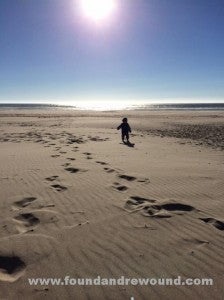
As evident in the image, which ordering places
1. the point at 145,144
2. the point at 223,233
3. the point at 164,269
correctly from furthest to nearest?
the point at 145,144, the point at 223,233, the point at 164,269

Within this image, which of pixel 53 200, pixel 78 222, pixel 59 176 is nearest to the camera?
pixel 78 222

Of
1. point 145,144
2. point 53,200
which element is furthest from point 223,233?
point 145,144

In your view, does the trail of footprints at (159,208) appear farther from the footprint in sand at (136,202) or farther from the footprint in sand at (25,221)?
the footprint in sand at (25,221)

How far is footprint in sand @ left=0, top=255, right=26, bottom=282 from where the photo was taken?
155 inches

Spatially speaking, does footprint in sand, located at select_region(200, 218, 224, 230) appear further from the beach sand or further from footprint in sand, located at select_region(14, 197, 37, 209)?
footprint in sand, located at select_region(14, 197, 37, 209)

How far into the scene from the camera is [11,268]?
4137mm

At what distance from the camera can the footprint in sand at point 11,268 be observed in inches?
155

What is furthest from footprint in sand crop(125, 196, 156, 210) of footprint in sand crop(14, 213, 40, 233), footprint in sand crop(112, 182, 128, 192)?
footprint in sand crop(14, 213, 40, 233)

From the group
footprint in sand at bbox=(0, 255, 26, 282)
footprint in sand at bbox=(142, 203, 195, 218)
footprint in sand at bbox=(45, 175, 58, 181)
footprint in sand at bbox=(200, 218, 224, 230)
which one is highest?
footprint in sand at bbox=(45, 175, 58, 181)

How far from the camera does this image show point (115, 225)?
5.45 metres

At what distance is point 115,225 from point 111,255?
98 centimetres

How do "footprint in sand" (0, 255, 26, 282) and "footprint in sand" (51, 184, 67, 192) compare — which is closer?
"footprint in sand" (0, 255, 26, 282)

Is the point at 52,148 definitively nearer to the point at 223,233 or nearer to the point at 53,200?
the point at 53,200

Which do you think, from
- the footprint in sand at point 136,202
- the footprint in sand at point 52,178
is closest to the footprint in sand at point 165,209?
the footprint in sand at point 136,202
